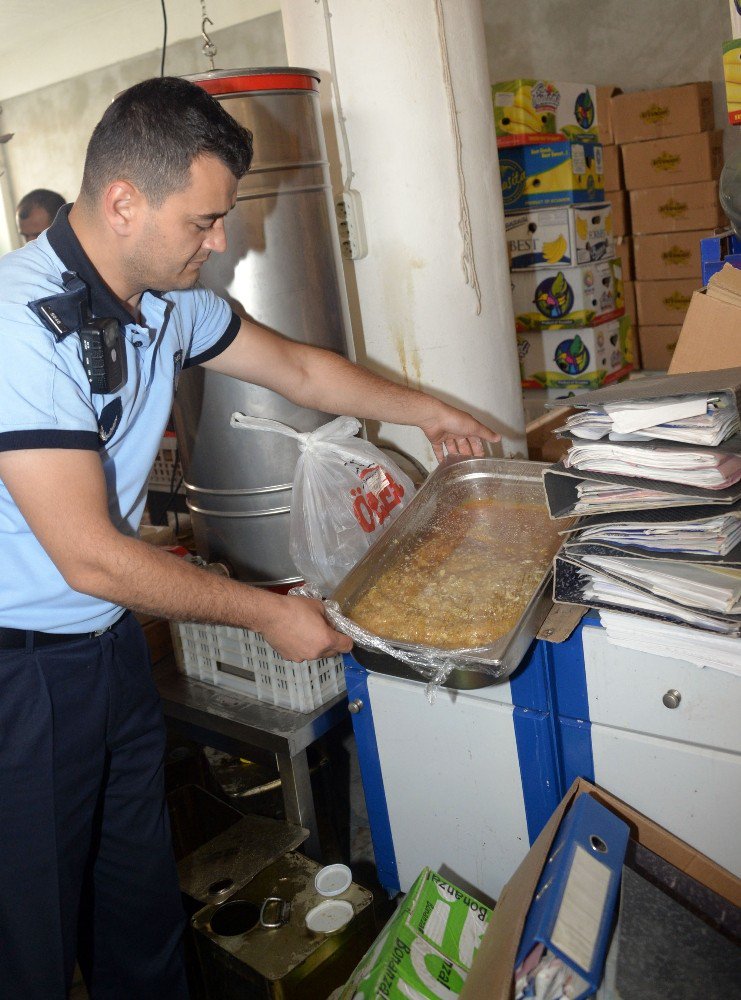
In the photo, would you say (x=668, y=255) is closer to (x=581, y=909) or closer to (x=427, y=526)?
(x=427, y=526)

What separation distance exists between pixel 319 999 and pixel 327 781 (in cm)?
72

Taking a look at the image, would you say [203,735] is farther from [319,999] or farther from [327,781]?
[319,999]

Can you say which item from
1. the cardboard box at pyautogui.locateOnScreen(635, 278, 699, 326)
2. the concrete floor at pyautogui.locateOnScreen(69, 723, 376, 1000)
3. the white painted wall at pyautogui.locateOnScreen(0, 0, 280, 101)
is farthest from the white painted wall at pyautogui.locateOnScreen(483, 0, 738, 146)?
the concrete floor at pyautogui.locateOnScreen(69, 723, 376, 1000)

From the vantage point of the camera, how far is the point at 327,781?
2.32m

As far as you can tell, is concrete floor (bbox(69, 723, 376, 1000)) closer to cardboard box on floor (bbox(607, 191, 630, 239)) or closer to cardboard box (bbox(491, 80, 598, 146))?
cardboard box (bbox(491, 80, 598, 146))

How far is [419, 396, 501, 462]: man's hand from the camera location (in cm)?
183

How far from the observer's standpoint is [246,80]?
5.87 ft

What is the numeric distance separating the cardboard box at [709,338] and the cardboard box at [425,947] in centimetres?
107

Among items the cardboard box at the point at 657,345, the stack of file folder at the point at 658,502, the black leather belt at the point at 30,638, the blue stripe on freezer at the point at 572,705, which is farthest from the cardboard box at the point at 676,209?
the black leather belt at the point at 30,638

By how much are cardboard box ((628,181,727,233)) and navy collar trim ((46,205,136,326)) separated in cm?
433

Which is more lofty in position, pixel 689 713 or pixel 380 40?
pixel 380 40

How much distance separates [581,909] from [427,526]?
75 cm

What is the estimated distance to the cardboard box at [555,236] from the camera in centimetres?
411

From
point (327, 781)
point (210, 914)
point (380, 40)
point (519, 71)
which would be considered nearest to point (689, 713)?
point (210, 914)
